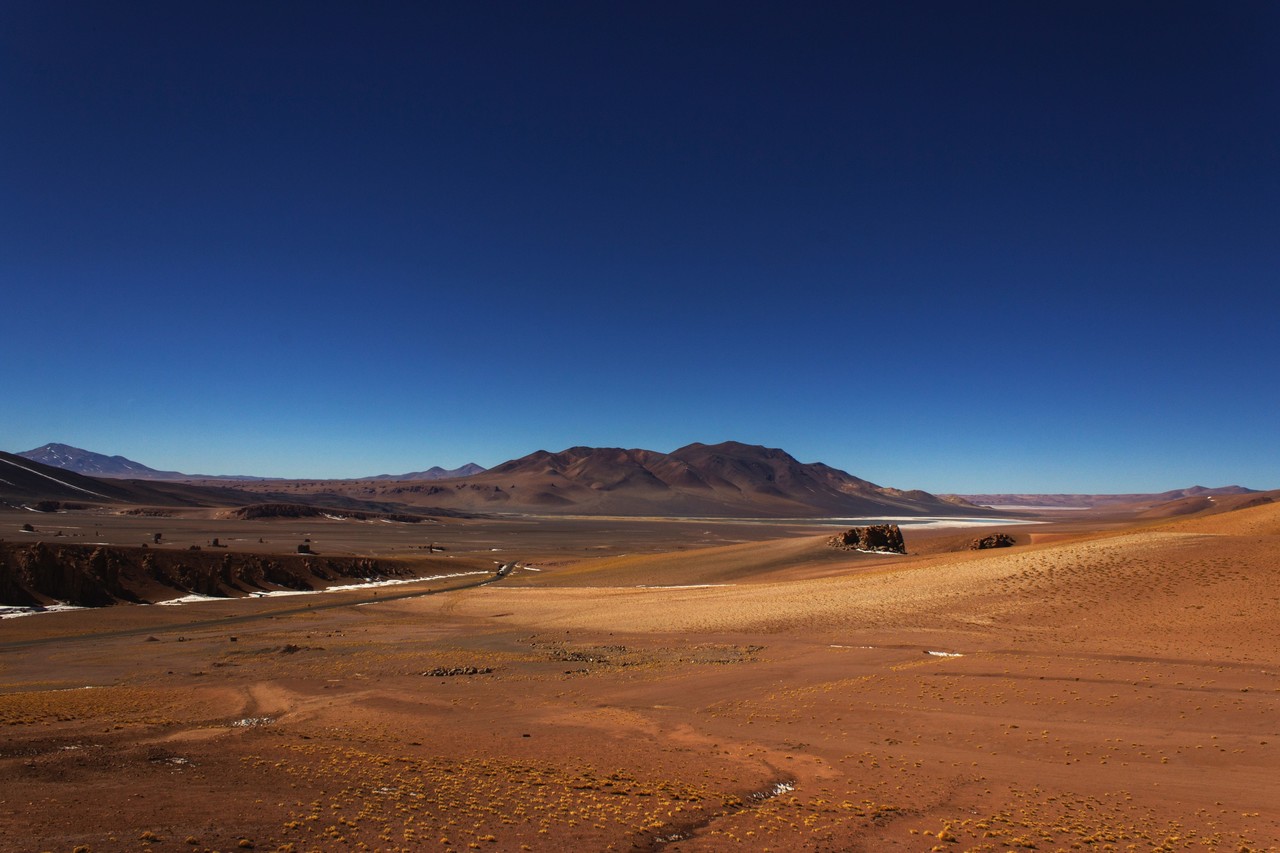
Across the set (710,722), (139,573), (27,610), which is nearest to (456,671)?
(710,722)

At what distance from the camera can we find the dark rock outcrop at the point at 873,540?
49.1 m

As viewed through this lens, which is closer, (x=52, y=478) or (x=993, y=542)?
(x=993, y=542)

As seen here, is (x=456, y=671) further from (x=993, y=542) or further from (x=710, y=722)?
(x=993, y=542)

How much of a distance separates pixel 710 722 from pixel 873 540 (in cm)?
4051

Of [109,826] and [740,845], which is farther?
[740,845]

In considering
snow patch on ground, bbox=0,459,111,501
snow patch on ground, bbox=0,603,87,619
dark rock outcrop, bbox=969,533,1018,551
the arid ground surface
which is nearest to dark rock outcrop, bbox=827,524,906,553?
dark rock outcrop, bbox=969,533,1018,551

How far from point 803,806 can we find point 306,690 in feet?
40.2

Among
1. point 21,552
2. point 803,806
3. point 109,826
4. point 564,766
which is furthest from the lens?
point 21,552

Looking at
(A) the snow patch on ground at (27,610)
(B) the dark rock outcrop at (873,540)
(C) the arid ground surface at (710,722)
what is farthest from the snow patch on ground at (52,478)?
(B) the dark rock outcrop at (873,540)

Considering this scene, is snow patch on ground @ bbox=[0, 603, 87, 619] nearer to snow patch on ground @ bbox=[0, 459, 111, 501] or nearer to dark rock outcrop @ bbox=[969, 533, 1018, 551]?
dark rock outcrop @ bbox=[969, 533, 1018, 551]

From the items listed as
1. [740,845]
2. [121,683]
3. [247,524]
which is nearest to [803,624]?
[740,845]

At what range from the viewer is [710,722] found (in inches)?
497

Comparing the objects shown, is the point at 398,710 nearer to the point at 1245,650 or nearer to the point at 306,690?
the point at 306,690

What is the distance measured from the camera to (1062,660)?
51.6 ft
